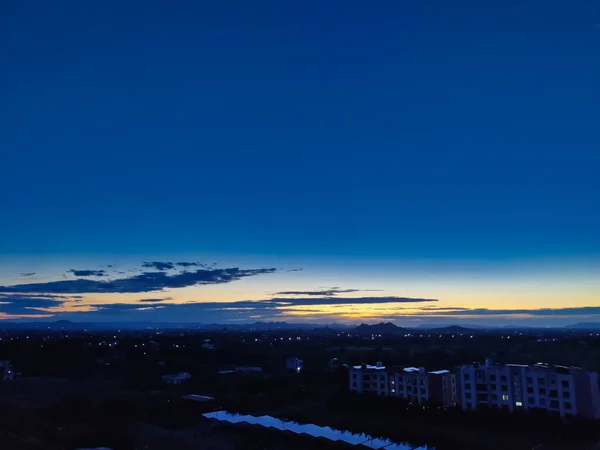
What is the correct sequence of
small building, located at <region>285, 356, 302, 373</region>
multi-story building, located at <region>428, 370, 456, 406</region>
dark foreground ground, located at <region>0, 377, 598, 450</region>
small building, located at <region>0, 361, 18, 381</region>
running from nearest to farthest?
1. dark foreground ground, located at <region>0, 377, 598, 450</region>
2. multi-story building, located at <region>428, 370, 456, 406</region>
3. small building, located at <region>0, 361, 18, 381</region>
4. small building, located at <region>285, 356, 302, 373</region>

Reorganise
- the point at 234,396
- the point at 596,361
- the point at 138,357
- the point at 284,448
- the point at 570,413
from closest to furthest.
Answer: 1. the point at 284,448
2. the point at 570,413
3. the point at 234,396
4. the point at 596,361
5. the point at 138,357

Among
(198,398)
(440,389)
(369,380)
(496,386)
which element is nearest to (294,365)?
(369,380)

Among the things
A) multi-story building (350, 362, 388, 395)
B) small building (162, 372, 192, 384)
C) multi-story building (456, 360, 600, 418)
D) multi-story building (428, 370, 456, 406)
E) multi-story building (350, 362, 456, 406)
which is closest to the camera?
multi-story building (456, 360, 600, 418)

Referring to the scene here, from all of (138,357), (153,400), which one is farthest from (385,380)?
(138,357)

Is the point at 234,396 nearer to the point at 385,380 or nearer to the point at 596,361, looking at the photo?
the point at 385,380

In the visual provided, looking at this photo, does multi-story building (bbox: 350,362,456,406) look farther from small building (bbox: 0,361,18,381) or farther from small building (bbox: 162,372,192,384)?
small building (bbox: 0,361,18,381)

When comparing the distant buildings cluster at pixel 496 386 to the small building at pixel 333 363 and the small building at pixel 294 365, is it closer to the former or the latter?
the small building at pixel 294 365

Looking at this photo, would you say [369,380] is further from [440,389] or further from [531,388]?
[531,388]

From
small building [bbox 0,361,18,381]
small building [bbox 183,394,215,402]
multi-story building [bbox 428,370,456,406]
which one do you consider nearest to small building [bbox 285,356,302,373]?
small building [bbox 183,394,215,402]
